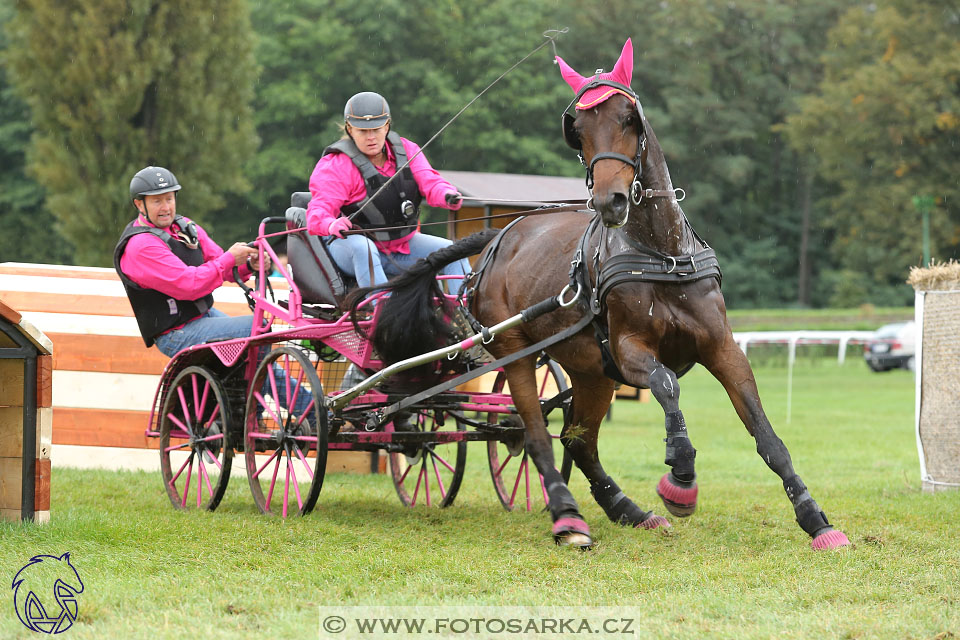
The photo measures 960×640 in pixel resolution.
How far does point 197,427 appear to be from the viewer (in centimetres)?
774

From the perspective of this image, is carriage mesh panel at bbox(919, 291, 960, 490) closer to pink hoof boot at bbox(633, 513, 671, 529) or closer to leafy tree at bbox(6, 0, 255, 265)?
pink hoof boot at bbox(633, 513, 671, 529)

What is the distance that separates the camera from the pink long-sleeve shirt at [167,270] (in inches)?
294

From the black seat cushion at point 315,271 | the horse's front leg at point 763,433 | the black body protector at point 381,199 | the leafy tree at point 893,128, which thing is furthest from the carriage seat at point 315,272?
the leafy tree at point 893,128

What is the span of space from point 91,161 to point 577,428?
21.5 metres

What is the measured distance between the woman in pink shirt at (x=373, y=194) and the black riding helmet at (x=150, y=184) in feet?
4.09

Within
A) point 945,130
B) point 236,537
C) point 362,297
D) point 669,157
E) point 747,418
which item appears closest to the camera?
point 747,418

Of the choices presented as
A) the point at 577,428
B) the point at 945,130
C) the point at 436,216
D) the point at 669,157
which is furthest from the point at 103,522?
the point at 669,157

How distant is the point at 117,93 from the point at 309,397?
794 inches

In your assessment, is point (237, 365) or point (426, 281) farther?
point (237, 365)

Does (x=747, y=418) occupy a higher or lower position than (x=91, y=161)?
lower

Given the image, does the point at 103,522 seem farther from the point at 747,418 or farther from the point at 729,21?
the point at 729,21

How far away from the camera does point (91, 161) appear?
26000 mm

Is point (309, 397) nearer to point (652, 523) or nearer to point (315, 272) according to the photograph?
point (315, 272)

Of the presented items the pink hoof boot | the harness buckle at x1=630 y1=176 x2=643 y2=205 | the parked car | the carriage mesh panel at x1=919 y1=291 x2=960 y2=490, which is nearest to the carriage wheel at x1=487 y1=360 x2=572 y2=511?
the pink hoof boot
